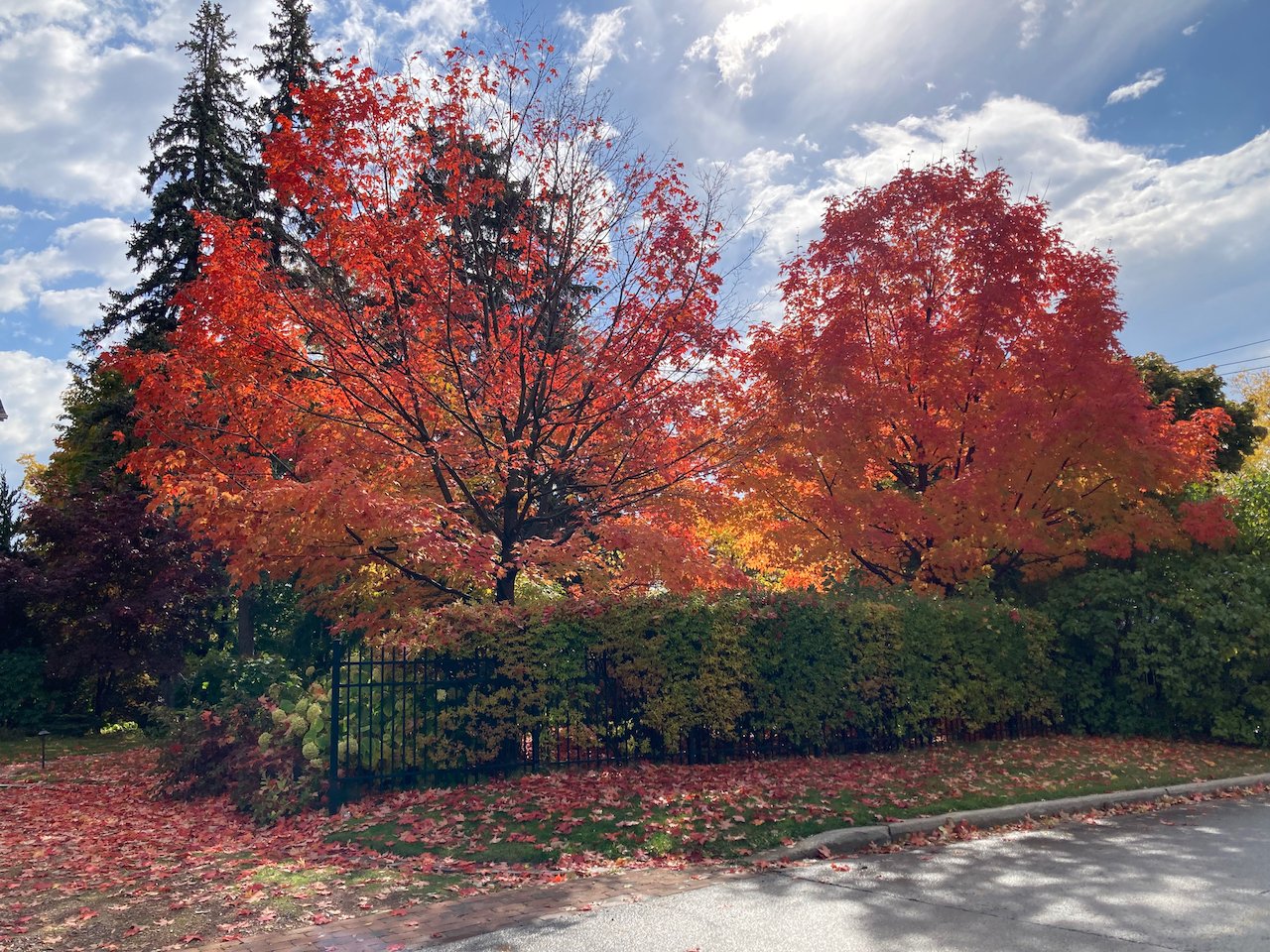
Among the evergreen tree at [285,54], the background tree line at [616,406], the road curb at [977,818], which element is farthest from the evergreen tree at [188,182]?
the road curb at [977,818]

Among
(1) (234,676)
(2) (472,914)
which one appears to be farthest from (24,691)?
(2) (472,914)

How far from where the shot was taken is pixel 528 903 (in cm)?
612

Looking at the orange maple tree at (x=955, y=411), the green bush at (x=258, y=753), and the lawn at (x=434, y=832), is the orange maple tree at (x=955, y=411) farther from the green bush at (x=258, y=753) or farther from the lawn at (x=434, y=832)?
the green bush at (x=258, y=753)

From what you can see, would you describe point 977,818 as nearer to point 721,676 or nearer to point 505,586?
point 721,676

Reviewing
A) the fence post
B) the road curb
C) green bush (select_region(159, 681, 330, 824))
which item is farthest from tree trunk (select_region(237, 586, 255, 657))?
the road curb

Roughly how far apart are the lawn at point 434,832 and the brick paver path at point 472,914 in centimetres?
19

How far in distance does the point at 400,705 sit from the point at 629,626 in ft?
9.03

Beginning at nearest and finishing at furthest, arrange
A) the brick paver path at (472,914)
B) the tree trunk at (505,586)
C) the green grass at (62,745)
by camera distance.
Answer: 1. the brick paver path at (472,914)
2. the tree trunk at (505,586)
3. the green grass at (62,745)

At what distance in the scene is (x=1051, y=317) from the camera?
13.8 metres

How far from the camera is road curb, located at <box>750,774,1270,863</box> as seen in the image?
24.5 feet

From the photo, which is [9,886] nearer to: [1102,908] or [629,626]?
[629,626]

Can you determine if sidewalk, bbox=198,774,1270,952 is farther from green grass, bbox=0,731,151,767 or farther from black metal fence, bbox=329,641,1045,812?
green grass, bbox=0,731,151,767

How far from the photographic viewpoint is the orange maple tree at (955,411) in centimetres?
1274

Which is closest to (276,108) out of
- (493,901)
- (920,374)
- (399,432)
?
(399,432)
